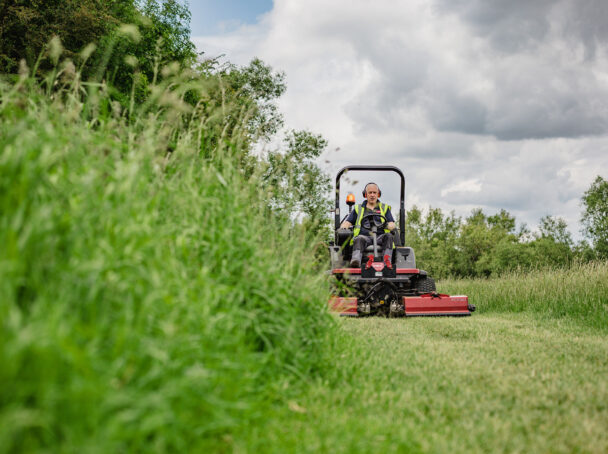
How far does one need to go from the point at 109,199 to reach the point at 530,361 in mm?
3396

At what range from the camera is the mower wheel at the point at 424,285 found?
8685 millimetres

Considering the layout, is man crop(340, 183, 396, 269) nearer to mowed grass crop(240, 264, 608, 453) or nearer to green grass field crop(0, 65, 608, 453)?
mowed grass crop(240, 264, 608, 453)

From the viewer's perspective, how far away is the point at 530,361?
4.17m

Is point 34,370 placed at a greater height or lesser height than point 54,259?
lesser

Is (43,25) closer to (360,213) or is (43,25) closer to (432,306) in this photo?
(360,213)

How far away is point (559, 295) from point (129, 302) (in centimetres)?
843

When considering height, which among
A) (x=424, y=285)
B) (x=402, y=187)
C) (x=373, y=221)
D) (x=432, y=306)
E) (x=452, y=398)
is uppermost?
(x=402, y=187)

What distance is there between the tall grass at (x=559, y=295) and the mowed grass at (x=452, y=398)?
2236 mm

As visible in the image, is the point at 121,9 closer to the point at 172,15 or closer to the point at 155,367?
the point at 172,15

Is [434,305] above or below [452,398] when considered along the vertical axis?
above

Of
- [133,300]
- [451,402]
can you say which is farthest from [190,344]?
[451,402]

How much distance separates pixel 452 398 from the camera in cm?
309

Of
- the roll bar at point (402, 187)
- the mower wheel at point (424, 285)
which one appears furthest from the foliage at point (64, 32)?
the mower wheel at point (424, 285)

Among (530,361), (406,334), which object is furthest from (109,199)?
(406,334)
